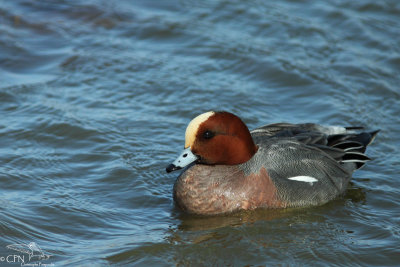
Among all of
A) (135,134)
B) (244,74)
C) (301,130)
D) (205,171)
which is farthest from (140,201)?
(244,74)

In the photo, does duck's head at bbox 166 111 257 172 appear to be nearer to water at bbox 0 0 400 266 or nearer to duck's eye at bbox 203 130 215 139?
duck's eye at bbox 203 130 215 139

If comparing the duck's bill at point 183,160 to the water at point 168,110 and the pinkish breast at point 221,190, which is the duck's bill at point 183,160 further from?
the water at point 168,110

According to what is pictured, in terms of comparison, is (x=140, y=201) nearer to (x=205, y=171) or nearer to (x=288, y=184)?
(x=205, y=171)

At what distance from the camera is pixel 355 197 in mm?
7453

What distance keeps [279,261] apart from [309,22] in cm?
706

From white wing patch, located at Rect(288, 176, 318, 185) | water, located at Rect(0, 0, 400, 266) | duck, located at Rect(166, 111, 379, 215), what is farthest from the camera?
white wing patch, located at Rect(288, 176, 318, 185)

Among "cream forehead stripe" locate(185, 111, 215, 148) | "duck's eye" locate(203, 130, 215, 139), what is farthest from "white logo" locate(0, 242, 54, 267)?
"duck's eye" locate(203, 130, 215, 139)

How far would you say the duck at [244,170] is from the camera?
661 centimetres

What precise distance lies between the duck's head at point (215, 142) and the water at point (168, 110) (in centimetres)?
65

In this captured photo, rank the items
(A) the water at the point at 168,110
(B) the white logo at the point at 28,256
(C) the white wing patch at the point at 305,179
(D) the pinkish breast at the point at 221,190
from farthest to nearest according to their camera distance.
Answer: (C) the white wing patch at the point at 305,179, (D) the pinkish breast at the point at 221,190, (A) the water at the point at 168,110, (B) the white logo at the point at 28,256

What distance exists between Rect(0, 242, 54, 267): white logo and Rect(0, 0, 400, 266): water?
5 centimetres

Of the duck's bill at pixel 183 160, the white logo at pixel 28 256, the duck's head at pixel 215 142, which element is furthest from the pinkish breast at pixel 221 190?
the white logo at pixel 28 256

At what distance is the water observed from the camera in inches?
244

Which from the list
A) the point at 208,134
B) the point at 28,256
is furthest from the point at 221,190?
the point at 28,256
